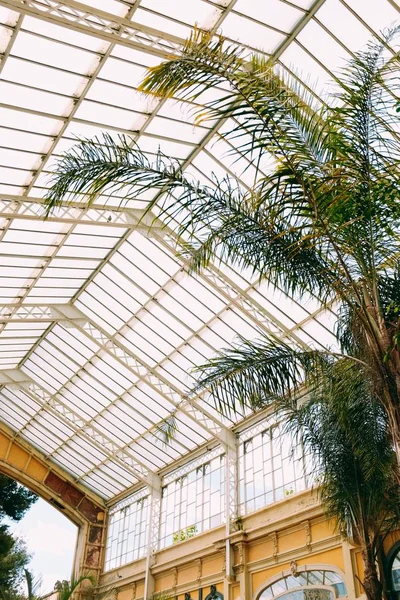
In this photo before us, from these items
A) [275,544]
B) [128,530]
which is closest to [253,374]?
[275,544]

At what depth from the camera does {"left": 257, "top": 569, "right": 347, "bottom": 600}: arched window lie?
1717 centimetres

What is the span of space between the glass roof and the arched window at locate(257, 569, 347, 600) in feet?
18.8

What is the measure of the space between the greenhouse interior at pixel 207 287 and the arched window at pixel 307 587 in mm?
83

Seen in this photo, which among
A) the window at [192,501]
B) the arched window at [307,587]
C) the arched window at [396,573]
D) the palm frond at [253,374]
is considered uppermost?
the window at [192,501]

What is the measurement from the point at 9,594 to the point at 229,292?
10.5 meters

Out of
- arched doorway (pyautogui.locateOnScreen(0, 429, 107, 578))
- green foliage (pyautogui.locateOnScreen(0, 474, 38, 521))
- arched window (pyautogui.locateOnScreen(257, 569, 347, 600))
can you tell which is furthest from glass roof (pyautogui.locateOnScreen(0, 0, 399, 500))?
green foliage (pyautogui.locateOnScreen(0, 474, 38, 521))

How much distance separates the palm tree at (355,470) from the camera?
9.95 metres

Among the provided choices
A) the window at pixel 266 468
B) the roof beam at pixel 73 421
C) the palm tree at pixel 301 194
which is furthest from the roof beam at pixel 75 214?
the roof beam at pixel 73 421

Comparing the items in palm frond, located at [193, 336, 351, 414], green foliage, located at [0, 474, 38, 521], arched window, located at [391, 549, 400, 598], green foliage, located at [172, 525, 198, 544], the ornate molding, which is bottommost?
palm frond, located at [193, 336, 351, 414]

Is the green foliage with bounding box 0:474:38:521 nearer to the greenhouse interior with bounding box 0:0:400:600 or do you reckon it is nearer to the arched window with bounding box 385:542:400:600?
the greenhouse interior with bounding box 0:0:400:600

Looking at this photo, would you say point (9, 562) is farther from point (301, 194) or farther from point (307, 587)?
point (301, 194)

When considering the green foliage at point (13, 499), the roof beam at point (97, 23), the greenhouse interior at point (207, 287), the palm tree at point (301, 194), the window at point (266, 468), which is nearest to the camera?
the palm tree at point (301, 194)

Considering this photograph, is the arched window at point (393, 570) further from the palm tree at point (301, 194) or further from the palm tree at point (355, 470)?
the palm tree at point (301, 194)

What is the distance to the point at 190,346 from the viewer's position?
21703 mm
